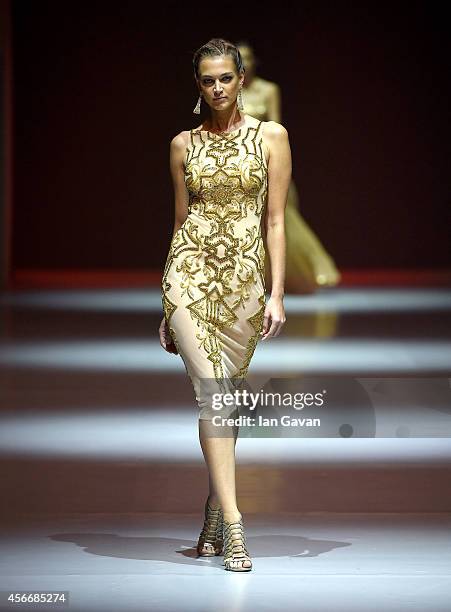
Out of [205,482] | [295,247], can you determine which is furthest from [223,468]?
[295,247]

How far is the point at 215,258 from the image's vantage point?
4730 mm

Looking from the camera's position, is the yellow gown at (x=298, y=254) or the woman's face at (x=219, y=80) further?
the yellow gown at (x=298, y=254)

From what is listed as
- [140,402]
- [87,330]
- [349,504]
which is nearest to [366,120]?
[87,330]

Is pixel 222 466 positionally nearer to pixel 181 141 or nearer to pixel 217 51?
pixel 181 141

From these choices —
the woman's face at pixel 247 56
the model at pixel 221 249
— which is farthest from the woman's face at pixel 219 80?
the woman's face at pixel 247 56

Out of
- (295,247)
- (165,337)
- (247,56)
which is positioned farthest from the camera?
(295,247)

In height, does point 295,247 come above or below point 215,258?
above

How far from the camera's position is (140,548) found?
4879mm

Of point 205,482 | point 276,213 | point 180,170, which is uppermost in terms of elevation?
point 180,170

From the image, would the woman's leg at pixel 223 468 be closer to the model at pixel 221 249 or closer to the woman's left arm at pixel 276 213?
the model at pixel 221 249

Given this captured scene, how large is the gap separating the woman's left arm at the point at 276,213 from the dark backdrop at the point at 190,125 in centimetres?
1596

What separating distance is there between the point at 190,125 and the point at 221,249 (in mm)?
15994

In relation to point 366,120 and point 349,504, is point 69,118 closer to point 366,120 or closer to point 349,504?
point 366,120

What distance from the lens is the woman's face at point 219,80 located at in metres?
4.65
